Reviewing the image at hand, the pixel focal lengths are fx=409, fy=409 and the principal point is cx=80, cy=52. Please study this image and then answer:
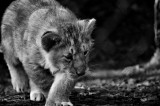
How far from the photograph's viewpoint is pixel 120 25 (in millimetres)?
17609

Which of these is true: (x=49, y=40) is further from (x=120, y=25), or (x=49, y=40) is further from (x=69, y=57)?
(x=120, y=25)

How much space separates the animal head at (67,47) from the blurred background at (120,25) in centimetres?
800

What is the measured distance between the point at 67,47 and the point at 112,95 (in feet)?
5.70

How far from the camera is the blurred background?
15.8 m

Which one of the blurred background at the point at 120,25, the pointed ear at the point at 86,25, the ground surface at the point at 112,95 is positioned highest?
the blurred background at the point at 120,25

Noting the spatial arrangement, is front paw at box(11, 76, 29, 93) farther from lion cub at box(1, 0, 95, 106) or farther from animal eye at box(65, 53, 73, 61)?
animal eye at box(65, 53, 73, 61)

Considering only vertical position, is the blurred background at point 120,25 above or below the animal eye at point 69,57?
above

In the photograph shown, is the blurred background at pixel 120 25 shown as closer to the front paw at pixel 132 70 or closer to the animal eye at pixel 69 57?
the front paw at pixel 132 70

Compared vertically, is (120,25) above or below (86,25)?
above

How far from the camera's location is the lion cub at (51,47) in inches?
281

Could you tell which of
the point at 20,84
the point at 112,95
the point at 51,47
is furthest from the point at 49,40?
the point at 20,84

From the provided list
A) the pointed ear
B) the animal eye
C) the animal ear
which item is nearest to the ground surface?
the animal eye

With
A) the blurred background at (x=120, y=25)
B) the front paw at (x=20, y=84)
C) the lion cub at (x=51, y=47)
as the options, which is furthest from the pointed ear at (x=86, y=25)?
the blurred background at (x=120, y=25)

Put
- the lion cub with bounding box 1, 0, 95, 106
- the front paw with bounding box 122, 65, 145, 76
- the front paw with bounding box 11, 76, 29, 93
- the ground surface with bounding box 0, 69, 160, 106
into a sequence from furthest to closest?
the front paw with bounding box 122, 65, 145, 76 → the front paw with bounding box 11, 76, 29, 93 → the ground surface with bounding box 0, 69, 160, 106 → the lion cub with bounding box 1, 0, 95, 106
